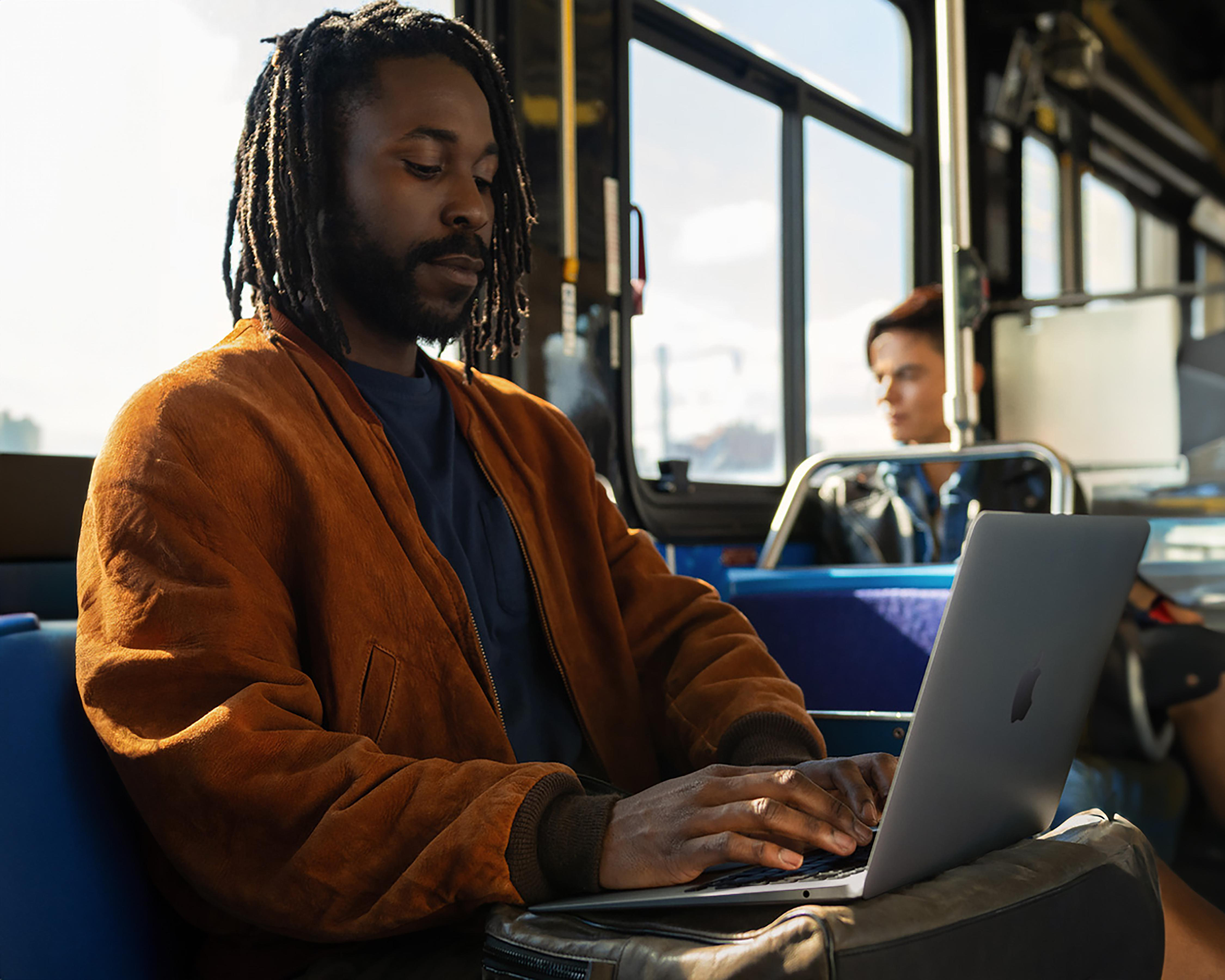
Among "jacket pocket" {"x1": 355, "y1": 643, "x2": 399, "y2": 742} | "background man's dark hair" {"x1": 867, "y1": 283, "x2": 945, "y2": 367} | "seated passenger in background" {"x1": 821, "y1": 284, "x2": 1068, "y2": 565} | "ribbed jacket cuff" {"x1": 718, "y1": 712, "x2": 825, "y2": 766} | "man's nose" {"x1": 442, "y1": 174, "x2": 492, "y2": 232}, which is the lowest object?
"ribbed jacket cuff" {"x1": 718, "y1": 712, "x2": 825, "y2": 766}

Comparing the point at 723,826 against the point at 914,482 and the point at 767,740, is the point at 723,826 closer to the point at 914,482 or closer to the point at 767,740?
the point at 767,740

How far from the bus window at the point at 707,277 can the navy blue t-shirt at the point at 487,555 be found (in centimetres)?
139

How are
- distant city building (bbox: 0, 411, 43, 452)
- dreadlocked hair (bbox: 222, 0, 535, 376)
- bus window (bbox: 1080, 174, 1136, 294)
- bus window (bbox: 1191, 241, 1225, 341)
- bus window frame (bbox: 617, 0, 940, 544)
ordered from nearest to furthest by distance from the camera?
dreadlocked hair (bbox: 222, 0, 535, 376) < distant city building (bbox: 0, 411, 43, 452) < bus window frame (bbox: 617, 0, 940, 544) < bus window (bbox: 1080, 174, 1136, 294) < bus window (bbox: 1191, 241, 1225, 341)

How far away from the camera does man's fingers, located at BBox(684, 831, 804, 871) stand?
0.78m

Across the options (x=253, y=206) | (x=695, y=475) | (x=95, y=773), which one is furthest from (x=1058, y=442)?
(x=95, y=773)

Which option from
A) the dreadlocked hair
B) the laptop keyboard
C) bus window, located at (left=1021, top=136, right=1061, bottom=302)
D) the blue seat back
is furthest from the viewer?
bus window, located at (left=1021, top=136, right=1061, bottom=302)

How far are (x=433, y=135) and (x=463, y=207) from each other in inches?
3.1

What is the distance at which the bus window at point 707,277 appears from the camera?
9.71 feet

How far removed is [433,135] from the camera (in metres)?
1.22

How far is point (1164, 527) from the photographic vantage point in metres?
3.05

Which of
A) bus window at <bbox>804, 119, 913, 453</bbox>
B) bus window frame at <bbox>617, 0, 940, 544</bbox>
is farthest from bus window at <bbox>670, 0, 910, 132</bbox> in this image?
bus window at <bbox>804, 119, 913, 453</bbox>

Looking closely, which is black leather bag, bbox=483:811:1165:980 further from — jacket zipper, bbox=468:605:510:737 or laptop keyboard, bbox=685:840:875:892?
jacket zipper, bbox=468:605:510:737

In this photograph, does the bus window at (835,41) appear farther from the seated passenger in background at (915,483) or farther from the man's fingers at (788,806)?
the man's fingers at (788,806)

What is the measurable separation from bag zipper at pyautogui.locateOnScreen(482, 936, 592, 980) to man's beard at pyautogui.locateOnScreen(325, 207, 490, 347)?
2.19 feet
